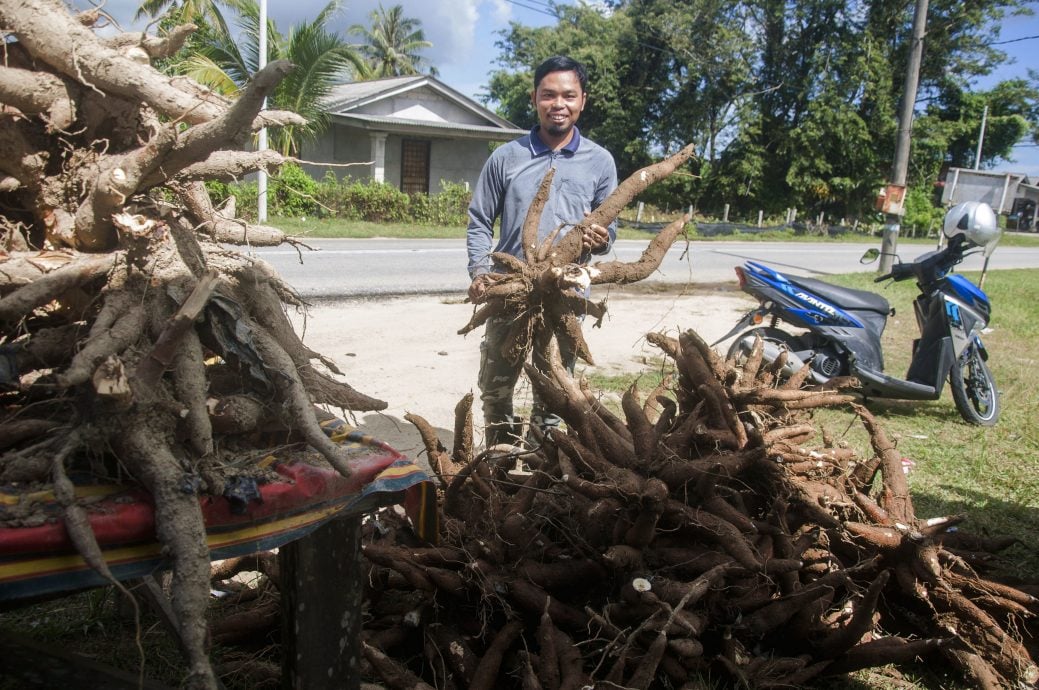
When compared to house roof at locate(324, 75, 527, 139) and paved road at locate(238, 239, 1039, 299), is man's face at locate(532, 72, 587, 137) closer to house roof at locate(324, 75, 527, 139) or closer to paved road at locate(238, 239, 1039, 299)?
paved road at locate(238, 239, 1039, 299)

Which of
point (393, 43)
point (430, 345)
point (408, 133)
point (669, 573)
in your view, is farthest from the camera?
point (393, 43)

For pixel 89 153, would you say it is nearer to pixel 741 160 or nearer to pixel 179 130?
pixel 179 130

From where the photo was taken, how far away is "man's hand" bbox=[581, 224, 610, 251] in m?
3.45

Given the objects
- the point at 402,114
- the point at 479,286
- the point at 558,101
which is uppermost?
the point at 402,114

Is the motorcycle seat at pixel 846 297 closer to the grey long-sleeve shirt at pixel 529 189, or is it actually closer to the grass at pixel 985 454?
the grass at pixel 985 454

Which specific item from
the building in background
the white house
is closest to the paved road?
the building in background

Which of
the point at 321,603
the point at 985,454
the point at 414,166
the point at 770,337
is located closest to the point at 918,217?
the point at 414,166

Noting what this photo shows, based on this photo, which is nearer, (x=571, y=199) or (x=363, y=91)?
(x=571, y=199)

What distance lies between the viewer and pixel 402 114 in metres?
24.9

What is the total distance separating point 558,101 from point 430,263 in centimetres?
985

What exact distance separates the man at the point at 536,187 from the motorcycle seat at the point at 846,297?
301cm

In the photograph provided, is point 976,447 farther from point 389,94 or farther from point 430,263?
point 389,94

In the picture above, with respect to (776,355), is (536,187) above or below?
above

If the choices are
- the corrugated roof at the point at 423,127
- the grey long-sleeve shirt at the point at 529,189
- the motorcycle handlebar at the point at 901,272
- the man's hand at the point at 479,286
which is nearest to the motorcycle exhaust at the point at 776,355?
the motorcycle handlebar at the point at 901,272
